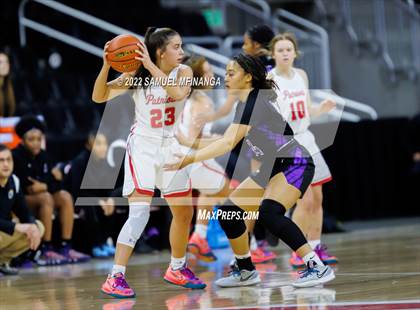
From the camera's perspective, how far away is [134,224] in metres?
6.70

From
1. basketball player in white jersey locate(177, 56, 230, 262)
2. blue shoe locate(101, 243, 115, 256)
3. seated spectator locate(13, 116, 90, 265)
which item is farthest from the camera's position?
blue shoe locate(101, 243, 115, 256)

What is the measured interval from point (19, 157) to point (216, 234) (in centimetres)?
241

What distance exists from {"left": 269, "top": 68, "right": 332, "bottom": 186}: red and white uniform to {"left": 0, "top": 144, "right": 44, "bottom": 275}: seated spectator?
258cm

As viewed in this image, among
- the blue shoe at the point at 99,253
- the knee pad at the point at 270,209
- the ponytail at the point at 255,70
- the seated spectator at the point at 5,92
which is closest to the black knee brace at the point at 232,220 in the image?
the knee pad at the point at 270,209

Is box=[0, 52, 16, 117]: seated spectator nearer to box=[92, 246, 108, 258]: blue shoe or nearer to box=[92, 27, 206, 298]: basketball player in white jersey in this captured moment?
box=[92, 246, 108, 258]: blue shoe

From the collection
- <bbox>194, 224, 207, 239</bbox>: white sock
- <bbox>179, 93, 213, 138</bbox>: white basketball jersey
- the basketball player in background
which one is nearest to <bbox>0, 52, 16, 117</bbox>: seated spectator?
<bbox>179, 93, 213, 138</bbox>: white basketball jersey

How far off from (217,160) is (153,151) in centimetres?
355

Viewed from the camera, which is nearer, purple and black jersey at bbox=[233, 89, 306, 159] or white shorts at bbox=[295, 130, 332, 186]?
purple and black jersey at bbox=[233, 89, 306, 159]

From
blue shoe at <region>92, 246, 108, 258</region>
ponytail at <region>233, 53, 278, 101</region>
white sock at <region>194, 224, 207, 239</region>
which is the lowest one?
blue shoe at <region>92, 246, 108, 258</region>

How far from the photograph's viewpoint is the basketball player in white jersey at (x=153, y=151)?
6672 millimetres

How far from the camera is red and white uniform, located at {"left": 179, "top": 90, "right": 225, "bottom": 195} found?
915 centimetres

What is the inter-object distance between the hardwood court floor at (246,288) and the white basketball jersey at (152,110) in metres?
1.16

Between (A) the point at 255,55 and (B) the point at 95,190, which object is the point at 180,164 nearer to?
(A) the point at 255,55

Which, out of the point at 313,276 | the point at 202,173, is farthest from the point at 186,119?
the point at 313,276
